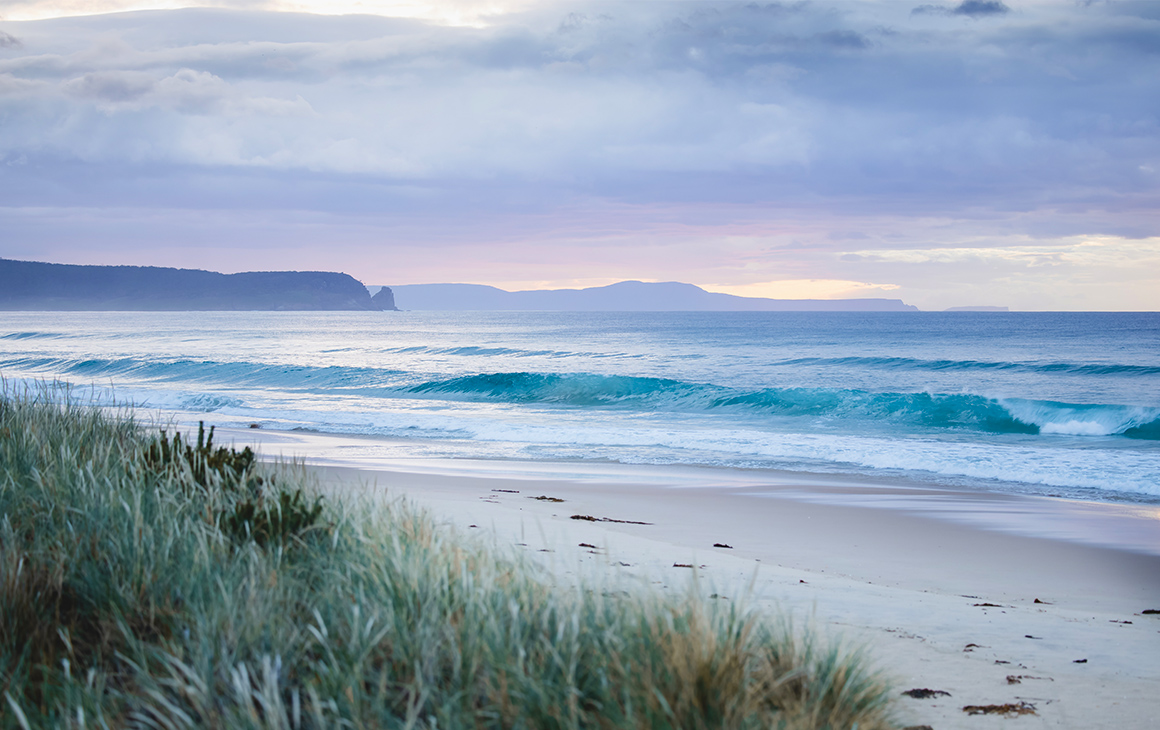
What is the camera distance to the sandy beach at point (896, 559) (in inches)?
148

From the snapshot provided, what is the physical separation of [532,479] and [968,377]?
27.7 m

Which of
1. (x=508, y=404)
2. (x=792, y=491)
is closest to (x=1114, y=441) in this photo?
(x=792, y=491)

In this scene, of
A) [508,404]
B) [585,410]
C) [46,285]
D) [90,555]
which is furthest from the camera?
[46,285]

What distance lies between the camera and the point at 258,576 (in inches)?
127

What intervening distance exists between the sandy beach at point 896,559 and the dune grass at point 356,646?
0.36 m

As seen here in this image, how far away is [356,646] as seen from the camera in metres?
2.62

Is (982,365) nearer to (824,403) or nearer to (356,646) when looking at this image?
(824,403)

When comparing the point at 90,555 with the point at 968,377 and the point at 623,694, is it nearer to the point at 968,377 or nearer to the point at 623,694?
the point at 623,694

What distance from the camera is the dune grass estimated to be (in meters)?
2.34

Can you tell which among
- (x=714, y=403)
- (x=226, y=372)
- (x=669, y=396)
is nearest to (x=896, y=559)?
(x=714, y=403)

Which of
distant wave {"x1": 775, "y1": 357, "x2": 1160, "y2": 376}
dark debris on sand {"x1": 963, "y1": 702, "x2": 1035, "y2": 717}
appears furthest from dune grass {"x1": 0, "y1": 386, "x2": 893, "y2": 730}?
distant wave {"x1": 775, "y1": 357, "x2": 1160, "y2": 376}

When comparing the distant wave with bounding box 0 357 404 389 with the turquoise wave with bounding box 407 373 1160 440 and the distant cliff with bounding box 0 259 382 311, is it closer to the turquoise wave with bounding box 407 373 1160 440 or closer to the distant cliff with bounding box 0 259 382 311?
the turquoise wave with bounding box 407 373 1160 440

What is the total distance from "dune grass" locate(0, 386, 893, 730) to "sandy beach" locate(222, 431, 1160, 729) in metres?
0.36

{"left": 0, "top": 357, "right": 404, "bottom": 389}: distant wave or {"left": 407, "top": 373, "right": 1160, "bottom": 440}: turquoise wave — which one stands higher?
{"left": 407, "top": 373, "right": 1160, "bottom": 440}: turquoise wave
